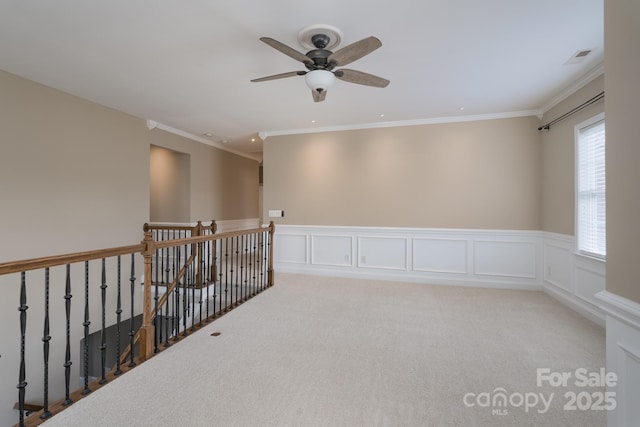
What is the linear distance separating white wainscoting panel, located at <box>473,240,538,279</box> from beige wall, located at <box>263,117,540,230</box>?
11.2 inches

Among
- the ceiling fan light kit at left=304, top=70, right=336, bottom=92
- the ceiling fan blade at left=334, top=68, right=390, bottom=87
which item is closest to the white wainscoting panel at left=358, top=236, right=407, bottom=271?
the ceiling fan blade at left=334, top=68, right=390, bottom=87

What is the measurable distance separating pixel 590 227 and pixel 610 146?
2.93 meters

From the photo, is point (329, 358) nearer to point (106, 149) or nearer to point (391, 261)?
point (391, 261)

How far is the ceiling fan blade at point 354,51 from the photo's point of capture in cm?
199

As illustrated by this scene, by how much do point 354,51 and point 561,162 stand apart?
3.35 metres

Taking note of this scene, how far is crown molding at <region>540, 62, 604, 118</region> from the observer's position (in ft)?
9.84

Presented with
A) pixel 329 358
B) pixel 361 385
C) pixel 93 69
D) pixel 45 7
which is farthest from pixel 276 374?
pixel 93 69

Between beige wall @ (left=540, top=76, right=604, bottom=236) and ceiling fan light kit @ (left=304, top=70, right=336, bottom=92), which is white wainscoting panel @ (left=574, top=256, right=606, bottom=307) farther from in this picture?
ceiling fan light kit @ (left=304, top=70, right=336, bottom=92)

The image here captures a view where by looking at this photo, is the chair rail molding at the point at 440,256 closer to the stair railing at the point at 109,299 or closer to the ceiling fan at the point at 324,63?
the stair railing at the point at 109,299

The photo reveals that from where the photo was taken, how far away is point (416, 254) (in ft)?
15.8

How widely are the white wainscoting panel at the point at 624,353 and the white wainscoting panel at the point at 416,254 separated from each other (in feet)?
11.9

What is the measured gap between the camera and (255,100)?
12.9 feet

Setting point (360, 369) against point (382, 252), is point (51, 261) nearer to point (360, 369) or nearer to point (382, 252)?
point (360, 369)

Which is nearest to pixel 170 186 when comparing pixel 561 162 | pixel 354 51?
pixel 354 51
